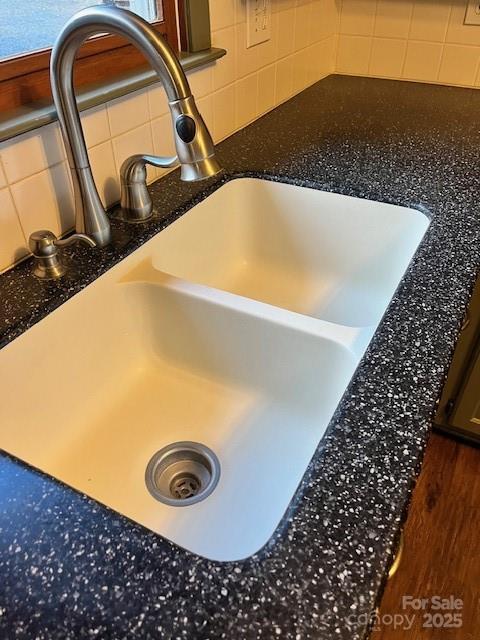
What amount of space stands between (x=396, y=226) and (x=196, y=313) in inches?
16.8

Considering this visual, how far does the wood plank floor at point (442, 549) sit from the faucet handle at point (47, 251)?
0.94m

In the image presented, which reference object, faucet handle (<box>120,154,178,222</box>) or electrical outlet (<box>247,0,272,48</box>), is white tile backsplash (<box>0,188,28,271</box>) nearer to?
faucet handle (<box>120,154,178,222</box>)

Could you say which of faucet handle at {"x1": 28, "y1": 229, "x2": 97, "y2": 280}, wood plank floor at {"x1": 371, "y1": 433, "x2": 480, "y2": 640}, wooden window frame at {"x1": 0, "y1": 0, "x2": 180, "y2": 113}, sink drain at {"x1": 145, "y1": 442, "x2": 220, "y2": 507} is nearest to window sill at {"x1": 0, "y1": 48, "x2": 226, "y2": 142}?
A: wooden window frame at {"x1": 0, "y1": 0, "x2": 180, "y2": 113}

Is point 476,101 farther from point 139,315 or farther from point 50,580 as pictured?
point 50,580

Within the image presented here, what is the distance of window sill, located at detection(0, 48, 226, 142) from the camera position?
70 centimetres

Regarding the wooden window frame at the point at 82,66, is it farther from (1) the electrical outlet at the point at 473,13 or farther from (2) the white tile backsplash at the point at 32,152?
(1) the electrical outlet at the point at 473,13

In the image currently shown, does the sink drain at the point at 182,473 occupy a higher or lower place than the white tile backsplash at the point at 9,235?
lower

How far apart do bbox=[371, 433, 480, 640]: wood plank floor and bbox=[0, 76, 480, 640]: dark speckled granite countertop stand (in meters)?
0.71

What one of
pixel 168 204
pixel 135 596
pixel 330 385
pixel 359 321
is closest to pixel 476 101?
pixel 359 321

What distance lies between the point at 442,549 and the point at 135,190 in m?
1.15

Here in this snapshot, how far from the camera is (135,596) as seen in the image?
1.36 ft

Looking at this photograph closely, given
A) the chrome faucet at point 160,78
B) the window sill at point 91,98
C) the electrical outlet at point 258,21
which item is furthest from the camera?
the electrical outlet at point 258,21

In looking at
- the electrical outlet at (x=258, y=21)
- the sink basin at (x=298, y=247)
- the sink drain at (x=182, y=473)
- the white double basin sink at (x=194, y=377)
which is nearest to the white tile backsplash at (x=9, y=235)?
the white double basin sink at (x=194, y=377)

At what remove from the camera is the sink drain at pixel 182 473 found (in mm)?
728
